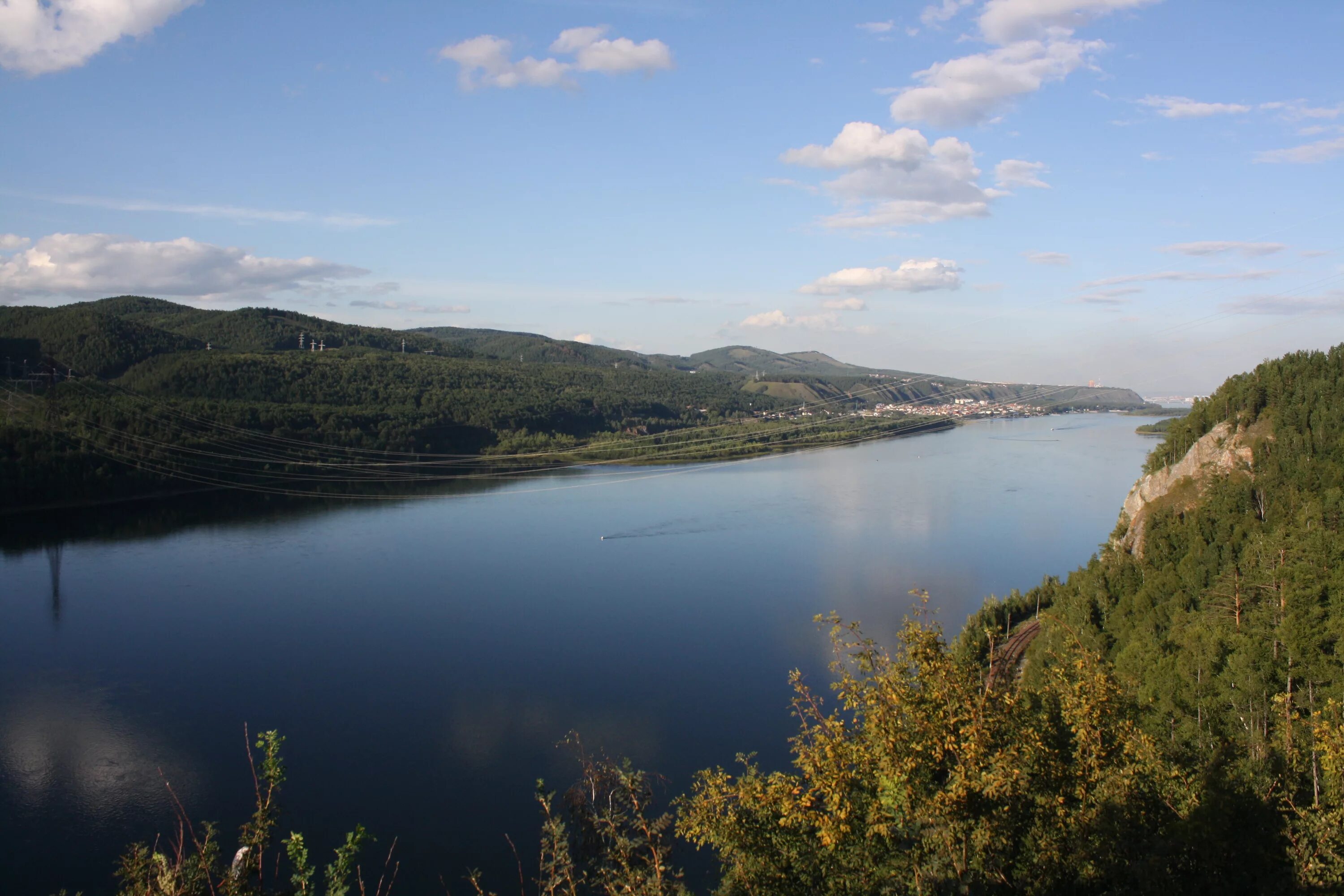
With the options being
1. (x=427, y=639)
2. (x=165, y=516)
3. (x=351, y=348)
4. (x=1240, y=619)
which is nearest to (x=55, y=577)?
(x=165, y=516)

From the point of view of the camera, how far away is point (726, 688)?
29.8 ft

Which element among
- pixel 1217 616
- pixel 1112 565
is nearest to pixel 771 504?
pixel 1112 565

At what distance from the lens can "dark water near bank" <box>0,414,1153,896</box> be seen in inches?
273

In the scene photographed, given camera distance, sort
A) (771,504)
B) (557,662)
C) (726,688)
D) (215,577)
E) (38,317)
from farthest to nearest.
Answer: (38,317) < (771,504) < (215,577) < (557,662) < (726,688)

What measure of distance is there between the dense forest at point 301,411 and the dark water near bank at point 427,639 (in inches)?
76.2

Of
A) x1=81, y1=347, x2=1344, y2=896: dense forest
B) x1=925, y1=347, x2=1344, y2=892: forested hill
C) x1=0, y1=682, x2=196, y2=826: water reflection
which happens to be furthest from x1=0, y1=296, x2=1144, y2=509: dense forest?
x1=81, y1=347, x2=1344, y2=896: dense forest

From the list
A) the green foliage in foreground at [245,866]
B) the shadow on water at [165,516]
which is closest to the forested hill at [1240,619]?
the green foliage in foreground at [245,866]

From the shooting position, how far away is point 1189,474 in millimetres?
12094

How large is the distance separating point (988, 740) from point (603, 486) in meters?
20.9

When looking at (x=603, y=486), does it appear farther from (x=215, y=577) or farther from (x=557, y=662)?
(x=557, y=662)

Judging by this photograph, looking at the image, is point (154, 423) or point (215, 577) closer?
point (215, 577)

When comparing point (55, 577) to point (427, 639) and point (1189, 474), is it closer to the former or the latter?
point (427, 639)

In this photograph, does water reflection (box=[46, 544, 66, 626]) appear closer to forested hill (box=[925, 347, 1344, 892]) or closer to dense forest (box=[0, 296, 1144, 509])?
dense forest (box=[0, 296, 1144, 509])

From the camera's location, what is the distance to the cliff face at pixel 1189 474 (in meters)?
11.5
